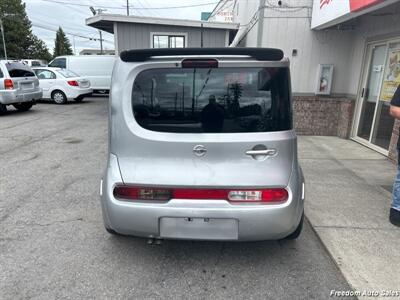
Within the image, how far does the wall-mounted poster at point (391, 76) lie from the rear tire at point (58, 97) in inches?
481

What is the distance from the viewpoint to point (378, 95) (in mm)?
6637

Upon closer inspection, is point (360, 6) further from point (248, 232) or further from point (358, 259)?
point (248, 232)

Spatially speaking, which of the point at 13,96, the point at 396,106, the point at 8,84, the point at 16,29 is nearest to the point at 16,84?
the point at 8,84

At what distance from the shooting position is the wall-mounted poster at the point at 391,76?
19.7 ft

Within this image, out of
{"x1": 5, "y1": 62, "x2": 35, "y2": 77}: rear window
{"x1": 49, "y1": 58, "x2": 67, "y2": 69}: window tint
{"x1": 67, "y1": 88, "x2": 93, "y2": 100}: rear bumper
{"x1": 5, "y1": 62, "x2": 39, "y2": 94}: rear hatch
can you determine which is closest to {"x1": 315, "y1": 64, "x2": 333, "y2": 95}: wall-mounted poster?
{"x1": 5, "y1": 62, "x2": 39, "y2": 94}: rear hatch

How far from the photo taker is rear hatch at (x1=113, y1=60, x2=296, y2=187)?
2.39 m

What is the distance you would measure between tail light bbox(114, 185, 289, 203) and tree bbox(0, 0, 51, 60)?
171ft

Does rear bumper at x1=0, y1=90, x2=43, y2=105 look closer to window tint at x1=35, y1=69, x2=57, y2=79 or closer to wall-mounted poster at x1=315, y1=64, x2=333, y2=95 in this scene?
window tint at x1=35, y1=69, x2=57, y2=79

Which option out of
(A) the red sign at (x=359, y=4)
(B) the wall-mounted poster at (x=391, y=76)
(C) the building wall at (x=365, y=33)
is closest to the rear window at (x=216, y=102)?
(A) the red sign at (x=359, y=4)

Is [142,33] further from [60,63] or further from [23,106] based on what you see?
[60,63]

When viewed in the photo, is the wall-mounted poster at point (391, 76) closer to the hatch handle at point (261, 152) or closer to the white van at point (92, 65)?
the hatch handle at point (261, 152)

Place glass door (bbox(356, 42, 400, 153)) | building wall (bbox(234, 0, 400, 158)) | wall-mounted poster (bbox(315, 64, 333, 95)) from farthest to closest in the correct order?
wall-mounted poster (bbox(315, 64, 333, 95)) → building wall (bbox(234, 0, 400, 158)) → glass door (bbox(356, 42, 400, 153))

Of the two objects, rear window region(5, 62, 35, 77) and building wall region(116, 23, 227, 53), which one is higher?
building wall region(116, 23, 227, 53)

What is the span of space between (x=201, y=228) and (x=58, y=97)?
522 inches
